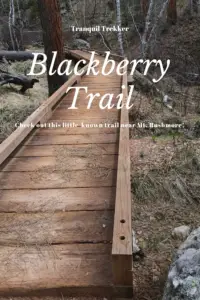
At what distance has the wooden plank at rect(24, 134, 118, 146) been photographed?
4539 mm

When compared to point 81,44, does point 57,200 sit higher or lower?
higher

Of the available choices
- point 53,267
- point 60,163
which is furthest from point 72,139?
point 53,267

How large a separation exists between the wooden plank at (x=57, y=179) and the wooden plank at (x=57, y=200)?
0.35 feet

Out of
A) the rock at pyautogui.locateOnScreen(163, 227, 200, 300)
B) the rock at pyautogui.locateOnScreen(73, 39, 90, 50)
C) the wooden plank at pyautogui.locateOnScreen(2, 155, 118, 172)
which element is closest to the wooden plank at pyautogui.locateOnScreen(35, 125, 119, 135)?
the wooden plank at pyautogui.locateOnScreen(2, 155, 118, 172)

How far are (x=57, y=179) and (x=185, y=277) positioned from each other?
6.36 ft

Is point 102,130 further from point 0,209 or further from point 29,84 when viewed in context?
point 29,84

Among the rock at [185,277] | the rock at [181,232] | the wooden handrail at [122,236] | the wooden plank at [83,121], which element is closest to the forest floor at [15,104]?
the wooden plank at [83,121]

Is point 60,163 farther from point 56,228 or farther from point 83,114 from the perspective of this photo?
point 83,114

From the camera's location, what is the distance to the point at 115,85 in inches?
342

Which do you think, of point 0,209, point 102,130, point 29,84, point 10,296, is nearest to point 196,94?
point 29,84

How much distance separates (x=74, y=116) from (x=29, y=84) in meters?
3.68

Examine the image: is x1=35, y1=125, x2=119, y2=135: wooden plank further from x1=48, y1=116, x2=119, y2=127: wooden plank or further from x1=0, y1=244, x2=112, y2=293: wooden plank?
x1=0, y1=244, x2=112, y2=293: wooden plank

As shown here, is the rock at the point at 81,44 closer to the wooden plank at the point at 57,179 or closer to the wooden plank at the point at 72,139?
the wooden plank at the point at 72,139

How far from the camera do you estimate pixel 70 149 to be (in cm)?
430
